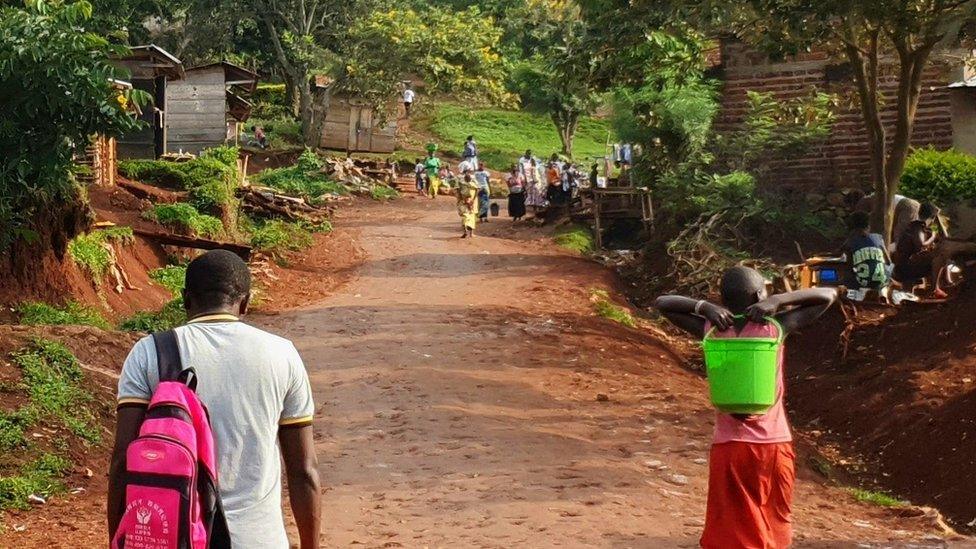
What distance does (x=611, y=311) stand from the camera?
17484 millimetres

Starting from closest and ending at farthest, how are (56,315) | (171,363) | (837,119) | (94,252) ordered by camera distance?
(171,363), (56,315), (94,252), (837,119)

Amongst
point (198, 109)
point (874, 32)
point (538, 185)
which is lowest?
point (538, 185)

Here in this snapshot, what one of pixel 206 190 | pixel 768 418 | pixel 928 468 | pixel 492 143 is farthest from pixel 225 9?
pixel 768 418

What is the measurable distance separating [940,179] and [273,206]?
12.1m

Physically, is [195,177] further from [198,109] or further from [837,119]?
[837,119]

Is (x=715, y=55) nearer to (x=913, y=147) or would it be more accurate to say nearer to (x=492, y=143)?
(x=913, y=147)

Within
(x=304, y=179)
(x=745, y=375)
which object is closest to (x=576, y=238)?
(x=304, y=179)

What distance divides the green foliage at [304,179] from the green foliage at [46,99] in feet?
55.6

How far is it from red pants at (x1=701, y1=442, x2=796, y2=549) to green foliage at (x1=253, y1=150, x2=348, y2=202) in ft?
80.8

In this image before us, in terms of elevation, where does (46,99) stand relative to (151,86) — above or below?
below

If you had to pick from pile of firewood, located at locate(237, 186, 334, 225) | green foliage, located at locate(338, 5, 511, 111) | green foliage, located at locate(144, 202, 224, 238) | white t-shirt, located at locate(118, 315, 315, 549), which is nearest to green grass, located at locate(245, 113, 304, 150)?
green foliage, located at locate(338, 5, 511, 111)

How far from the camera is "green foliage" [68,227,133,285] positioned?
14648mm

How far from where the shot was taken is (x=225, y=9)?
37.7 m

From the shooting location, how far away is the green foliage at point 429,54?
32.5 meters
